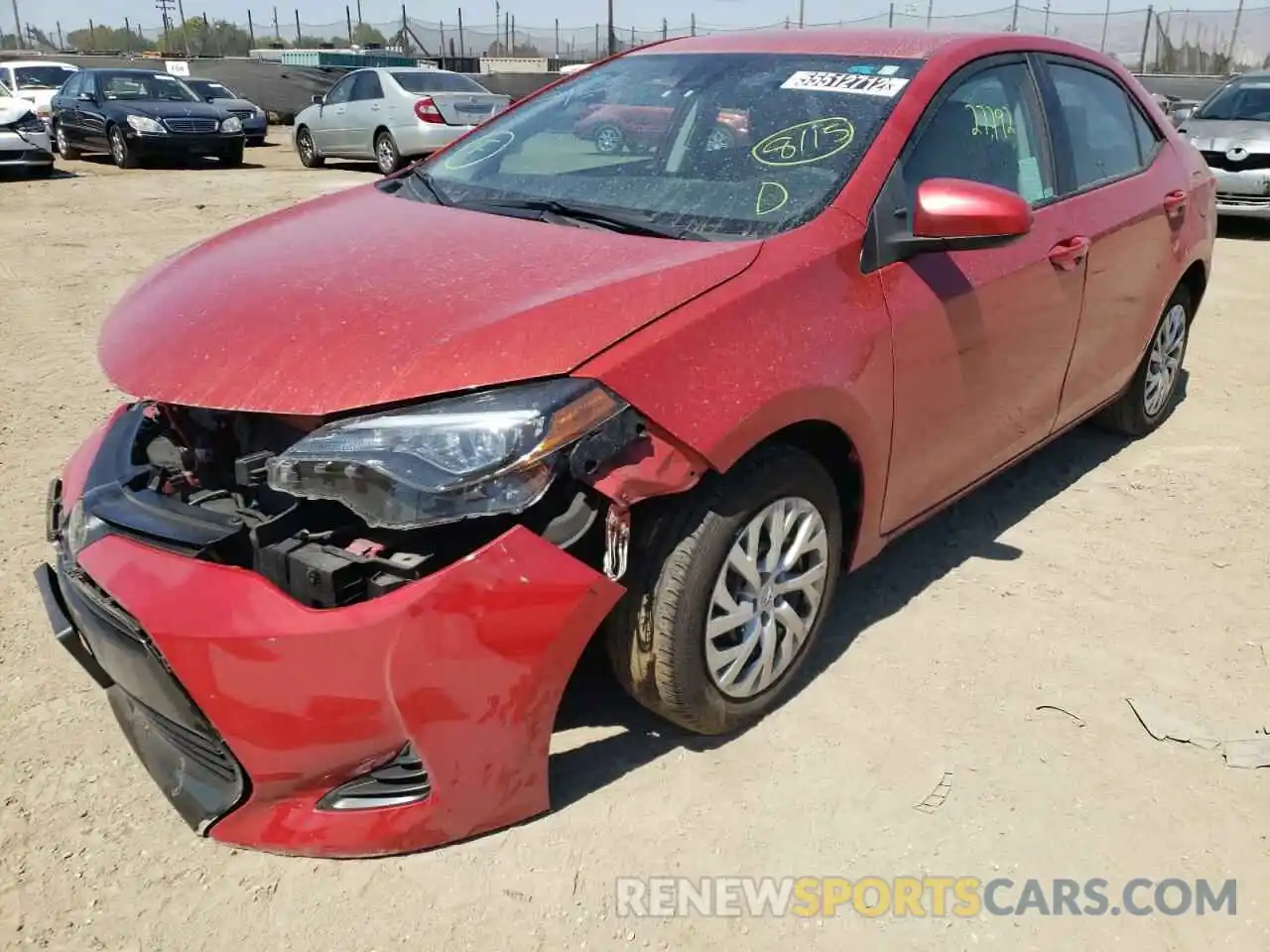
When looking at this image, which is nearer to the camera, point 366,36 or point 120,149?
point 120,149

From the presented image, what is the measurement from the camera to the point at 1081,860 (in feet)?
7.49

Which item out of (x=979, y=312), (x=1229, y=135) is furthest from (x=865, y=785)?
(x=1229, y=135)

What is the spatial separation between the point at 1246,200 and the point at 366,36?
52.0 metres

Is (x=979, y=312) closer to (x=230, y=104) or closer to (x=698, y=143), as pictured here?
(x=698, y=143)

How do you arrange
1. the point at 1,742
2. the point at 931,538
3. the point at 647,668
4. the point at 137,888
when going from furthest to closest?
the point at 931,538 < the point at 1,742 < the point at 647,668 < the point at 137,888

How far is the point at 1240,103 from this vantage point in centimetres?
1112

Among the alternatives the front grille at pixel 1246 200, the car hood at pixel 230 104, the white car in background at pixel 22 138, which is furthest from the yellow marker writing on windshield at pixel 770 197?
the car hood at pixel 230 104

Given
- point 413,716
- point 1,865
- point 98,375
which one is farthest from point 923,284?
point 98,375

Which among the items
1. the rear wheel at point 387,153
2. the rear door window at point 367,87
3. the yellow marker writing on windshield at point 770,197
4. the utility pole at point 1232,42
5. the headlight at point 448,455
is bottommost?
the rear wheel at point 387,153

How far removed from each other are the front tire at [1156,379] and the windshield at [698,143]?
6.93 feet

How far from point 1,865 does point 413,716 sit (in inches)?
40.2

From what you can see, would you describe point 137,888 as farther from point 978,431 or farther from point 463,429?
point 978,431

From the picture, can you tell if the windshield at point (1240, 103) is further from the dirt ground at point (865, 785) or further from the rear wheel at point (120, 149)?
the rear wheel at point (120, 149)

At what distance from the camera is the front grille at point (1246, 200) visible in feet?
32.9
